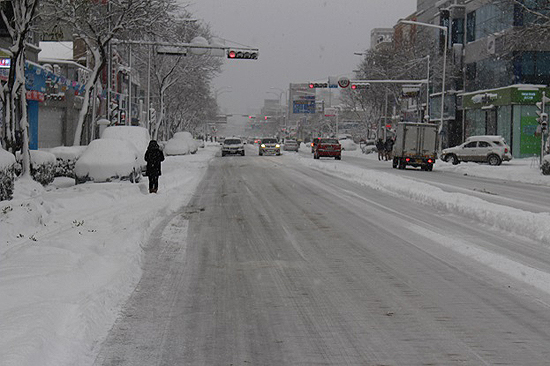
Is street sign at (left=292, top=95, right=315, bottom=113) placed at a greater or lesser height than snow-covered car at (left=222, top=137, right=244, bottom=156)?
greater

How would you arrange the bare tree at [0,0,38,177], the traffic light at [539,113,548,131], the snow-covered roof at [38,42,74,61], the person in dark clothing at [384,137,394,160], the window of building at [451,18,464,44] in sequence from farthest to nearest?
the window of building at [451,18,464,44] < the snow-covered roof at [38,42,74,61] < the person in dark clothing at [384,137,394,160] < the traffic light at [539,113,548,131] < the bare tree at [0,0,38,177]

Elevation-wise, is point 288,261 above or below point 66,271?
below

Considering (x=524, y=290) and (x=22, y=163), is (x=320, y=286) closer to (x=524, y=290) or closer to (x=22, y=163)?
(x=524, y=290)

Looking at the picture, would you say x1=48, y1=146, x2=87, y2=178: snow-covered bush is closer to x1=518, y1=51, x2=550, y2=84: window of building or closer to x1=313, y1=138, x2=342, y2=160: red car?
x1=313, y1=138, x2=342, y2=160: red car

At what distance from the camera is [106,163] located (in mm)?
20094

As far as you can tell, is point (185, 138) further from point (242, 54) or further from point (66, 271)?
point (66, 271)

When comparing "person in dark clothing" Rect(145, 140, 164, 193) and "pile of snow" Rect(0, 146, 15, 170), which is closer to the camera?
"pile of snow" Rect(0, 146, 15, 170)

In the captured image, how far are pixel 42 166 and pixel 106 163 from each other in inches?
75.3

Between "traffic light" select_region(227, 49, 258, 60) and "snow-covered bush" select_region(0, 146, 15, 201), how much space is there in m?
22.6

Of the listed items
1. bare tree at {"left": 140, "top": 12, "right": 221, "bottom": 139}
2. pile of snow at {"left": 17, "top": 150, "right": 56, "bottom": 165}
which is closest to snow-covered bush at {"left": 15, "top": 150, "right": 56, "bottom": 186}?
pile of snow at {"left": 17, "top": 150, "right": 56, "bottom": 165}

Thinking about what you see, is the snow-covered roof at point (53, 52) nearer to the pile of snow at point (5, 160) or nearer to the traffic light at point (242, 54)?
the traffic light at point (242, 54)

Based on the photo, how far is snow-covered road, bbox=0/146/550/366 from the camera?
217 inches

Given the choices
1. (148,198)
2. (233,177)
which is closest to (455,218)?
(148,198)

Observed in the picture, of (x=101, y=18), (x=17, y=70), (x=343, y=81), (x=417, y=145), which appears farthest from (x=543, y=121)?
(x=17, y=70)
